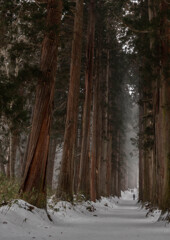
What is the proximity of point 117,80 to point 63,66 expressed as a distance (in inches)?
354

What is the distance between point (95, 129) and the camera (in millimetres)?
15883

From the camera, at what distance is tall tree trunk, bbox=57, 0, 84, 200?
32.5 ft

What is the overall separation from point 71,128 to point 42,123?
3.63 m

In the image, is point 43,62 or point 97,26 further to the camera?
point 97,26

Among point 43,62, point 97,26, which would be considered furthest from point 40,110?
point 97,26

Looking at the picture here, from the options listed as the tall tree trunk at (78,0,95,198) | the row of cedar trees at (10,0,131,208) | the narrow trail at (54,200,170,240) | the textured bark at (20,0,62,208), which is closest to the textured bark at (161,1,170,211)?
the narrow trail at (54,200,170,240)

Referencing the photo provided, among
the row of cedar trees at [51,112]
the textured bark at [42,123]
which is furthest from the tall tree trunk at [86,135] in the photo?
the textured bark at [42,123]

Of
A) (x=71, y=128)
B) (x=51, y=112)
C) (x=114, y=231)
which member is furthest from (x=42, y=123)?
(x=71, y=128)

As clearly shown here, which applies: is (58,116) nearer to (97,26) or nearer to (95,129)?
(95,129)

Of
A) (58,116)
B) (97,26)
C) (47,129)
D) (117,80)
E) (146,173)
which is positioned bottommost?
(146,173)

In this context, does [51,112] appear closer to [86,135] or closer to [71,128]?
[71,128]

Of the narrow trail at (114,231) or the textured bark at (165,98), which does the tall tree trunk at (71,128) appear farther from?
the textured bark at (165,98)

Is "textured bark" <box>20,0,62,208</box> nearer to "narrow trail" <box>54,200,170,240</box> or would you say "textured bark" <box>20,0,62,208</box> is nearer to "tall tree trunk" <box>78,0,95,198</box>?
"narrow trail" <box>54,200,170,240</box>

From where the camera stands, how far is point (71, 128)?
33.9 feet
